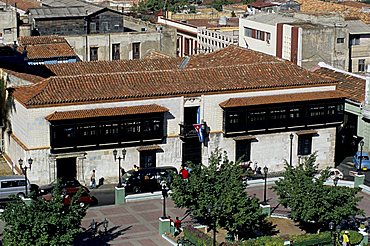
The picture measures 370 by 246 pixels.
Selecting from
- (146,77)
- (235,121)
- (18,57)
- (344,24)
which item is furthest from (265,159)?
(344,24)

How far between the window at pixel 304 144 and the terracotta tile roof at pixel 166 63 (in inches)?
261

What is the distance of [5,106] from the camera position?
179 feet

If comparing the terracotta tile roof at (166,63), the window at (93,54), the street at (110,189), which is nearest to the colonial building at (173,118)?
the street at (110,189)

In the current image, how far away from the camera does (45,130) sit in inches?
1939

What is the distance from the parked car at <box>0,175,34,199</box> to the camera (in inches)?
1823

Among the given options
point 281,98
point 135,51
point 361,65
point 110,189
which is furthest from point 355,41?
point 110,189

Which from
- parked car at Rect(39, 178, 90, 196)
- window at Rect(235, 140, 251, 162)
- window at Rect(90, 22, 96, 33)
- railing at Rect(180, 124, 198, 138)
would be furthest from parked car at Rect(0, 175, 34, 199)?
window at Rect(90, 22, 96, 33)

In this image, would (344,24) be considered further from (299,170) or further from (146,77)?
(299,170)

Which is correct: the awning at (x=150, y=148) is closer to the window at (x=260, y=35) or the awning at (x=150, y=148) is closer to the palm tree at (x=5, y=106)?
the palm tree at (x=5, y=106)

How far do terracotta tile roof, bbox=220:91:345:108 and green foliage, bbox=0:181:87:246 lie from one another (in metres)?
17.8

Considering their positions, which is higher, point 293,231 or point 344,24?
point 344,24

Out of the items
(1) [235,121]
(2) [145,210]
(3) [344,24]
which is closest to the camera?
(2) [145,210]

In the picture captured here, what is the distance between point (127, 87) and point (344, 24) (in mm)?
30651

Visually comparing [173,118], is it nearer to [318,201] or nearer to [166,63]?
[166,63]
